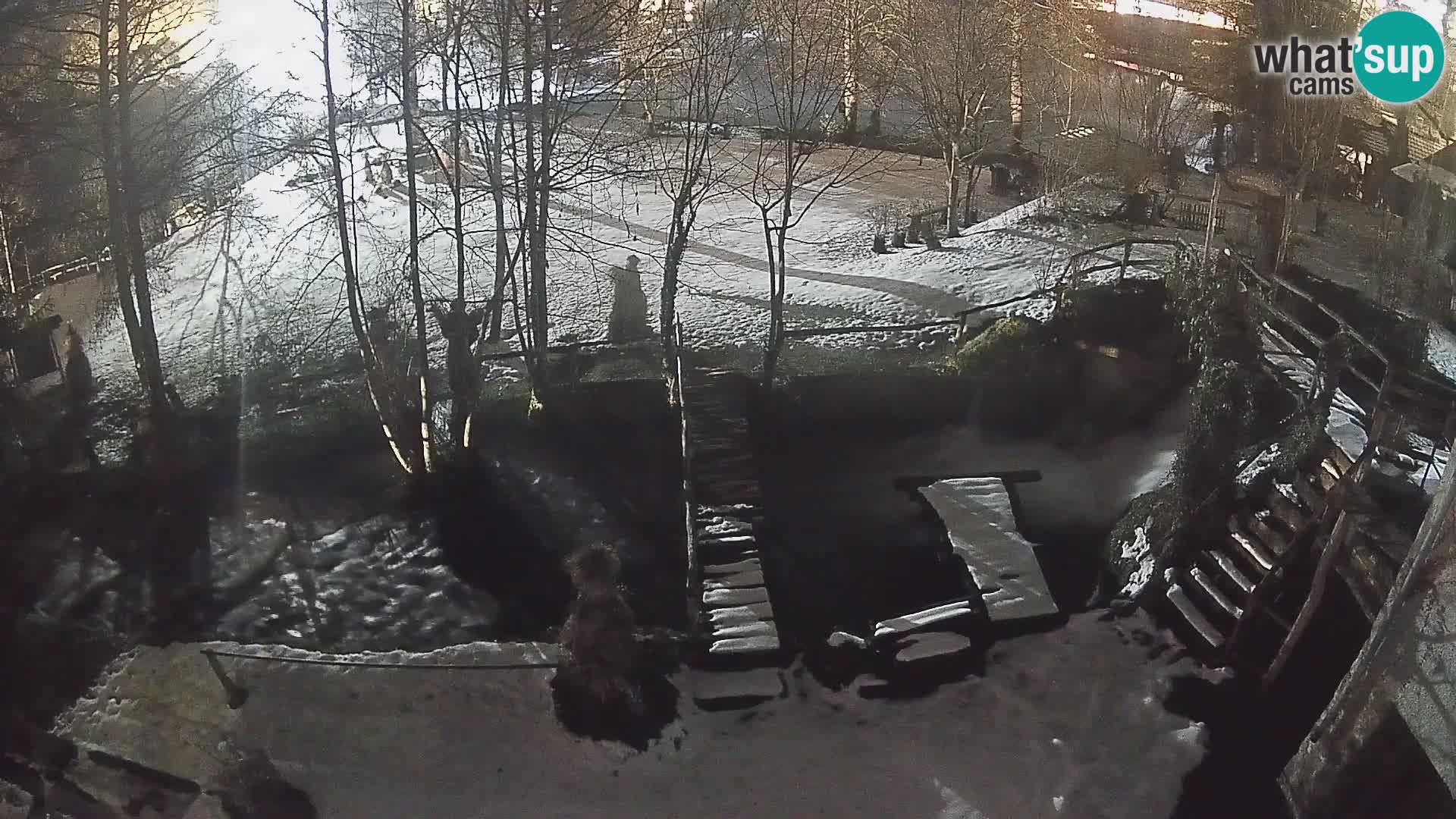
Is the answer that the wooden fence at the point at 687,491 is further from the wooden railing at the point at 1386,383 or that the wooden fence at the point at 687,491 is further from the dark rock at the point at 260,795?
the wooden railing at the point at 1386,383

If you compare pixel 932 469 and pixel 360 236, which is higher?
pixel 360 236

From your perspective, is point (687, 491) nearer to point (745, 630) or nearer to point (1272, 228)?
point (745, 630)

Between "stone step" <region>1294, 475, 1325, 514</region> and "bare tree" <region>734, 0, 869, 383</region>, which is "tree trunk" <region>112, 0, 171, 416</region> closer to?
"bare tree" <region>734, 0, 869, 383</region>

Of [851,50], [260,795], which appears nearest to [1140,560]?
[260,795]

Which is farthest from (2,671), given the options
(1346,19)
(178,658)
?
(1346,19)

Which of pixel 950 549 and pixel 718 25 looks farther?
pixel 718 25

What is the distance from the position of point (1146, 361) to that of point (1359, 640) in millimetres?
5138

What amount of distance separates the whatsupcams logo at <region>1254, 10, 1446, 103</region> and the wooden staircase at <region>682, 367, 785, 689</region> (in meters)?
8.22

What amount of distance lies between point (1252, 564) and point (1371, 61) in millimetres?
6609

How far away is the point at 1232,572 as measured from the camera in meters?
8.96

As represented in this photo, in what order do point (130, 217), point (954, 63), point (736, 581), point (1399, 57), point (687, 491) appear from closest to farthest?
point (736, 581), point (1399, 57), point (687, 491), point (130, 217), point (954, 63)

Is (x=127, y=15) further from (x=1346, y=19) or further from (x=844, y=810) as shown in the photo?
(x=1346, y=19)

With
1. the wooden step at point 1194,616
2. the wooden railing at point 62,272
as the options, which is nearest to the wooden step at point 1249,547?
the wooden step at point 1194,616

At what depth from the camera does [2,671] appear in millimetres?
9664
